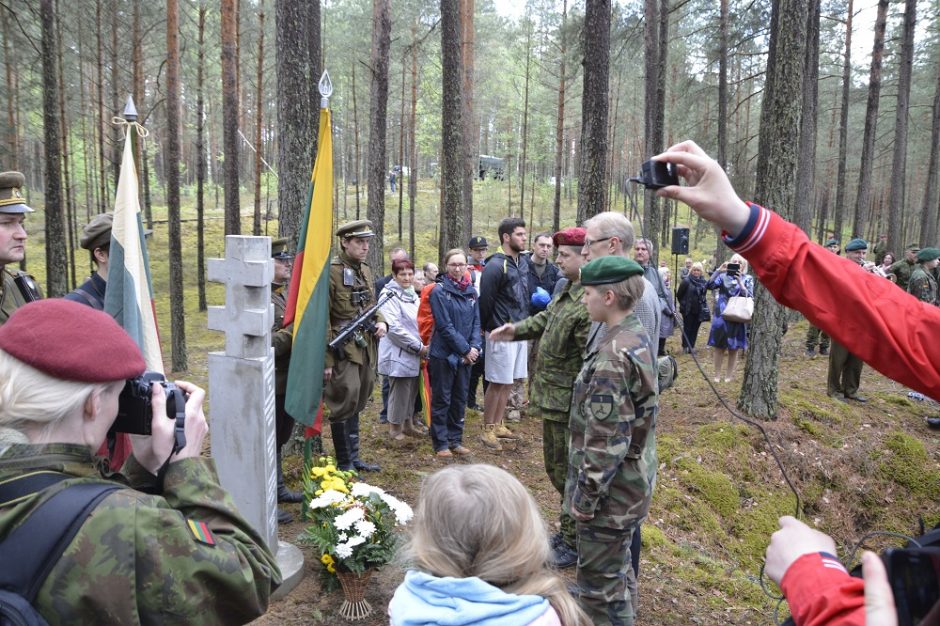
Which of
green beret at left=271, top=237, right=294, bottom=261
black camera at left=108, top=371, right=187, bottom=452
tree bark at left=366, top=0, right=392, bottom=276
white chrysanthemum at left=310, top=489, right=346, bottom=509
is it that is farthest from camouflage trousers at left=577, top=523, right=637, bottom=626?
tree bark at left=366, top=0, right=392, bottom=276

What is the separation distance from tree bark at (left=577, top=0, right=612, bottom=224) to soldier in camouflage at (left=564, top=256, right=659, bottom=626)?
14.8ft

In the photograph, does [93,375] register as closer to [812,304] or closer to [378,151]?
[812,304]

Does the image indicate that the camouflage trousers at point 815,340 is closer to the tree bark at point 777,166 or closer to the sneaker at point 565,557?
the tree bark at point 777,166

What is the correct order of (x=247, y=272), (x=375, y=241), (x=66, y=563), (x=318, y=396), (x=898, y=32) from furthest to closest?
(x=898, y=32) → (x=375, y=241) → (x=318, y=396) → (x=247, y=272) → (x=66, y=563)

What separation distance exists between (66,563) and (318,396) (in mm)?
3163

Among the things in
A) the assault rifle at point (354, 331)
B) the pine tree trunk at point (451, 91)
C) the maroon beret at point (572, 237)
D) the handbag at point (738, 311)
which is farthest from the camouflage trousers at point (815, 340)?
the assault rifle at point (354, 331)

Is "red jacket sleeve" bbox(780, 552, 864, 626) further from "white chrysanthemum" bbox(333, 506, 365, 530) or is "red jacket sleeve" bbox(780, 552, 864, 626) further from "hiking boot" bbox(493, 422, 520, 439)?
"hiking boot" bbox(493, 422, 520, 439)

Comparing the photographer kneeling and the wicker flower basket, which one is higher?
the photographer kneeling

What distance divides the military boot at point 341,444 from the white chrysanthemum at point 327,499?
1825mm

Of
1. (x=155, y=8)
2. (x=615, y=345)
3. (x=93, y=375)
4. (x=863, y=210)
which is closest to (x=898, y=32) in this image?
(x=863, y=210)

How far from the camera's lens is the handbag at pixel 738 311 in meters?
9.34

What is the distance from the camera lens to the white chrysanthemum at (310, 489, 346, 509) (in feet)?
11.0

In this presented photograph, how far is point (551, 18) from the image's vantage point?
1070 inches

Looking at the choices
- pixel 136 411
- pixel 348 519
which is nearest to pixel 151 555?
pixel 136 411
